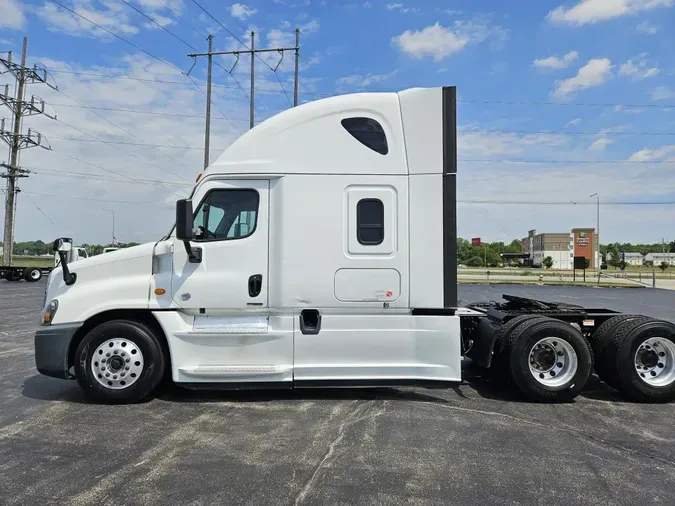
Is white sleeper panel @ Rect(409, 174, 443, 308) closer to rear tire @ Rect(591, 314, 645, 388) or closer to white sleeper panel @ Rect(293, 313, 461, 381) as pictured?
white sleeper panel @ Rect(293, 313, 461, 381)

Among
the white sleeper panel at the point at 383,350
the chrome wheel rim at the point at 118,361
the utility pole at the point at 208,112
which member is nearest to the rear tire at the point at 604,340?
the white sleeper panel at the point at 383,350

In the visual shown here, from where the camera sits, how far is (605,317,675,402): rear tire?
5.44 meters

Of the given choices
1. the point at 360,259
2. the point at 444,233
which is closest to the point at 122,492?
the point at 360,259

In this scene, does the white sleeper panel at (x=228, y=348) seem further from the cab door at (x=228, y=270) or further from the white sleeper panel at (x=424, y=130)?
the white sleeper panel at (x=424, y=130)

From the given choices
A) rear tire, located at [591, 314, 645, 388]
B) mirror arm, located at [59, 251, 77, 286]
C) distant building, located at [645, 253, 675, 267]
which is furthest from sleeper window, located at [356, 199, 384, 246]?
distant building, located at [645, 253, 675, 267]

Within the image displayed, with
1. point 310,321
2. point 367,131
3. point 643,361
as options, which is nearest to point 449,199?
point 367,131

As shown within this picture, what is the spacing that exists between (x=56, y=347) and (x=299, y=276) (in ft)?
9.26

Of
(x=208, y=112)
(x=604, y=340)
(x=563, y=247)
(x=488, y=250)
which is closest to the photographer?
(x=604, y=340)

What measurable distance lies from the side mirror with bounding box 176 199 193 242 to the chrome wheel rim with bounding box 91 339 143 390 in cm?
139

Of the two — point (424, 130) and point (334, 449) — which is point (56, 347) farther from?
point (424, 130)

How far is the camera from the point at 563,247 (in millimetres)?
110250

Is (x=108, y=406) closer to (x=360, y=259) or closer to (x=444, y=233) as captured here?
(x=360, y=259)

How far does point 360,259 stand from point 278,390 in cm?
202

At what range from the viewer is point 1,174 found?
34.6 metres
